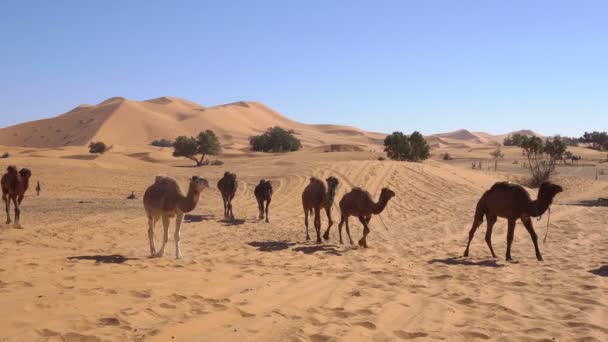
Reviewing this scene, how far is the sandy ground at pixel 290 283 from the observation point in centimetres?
517

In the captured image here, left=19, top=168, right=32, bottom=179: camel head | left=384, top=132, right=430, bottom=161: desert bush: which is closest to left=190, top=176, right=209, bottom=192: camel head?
left=19, top=168, right=32, bottom=179: camel head

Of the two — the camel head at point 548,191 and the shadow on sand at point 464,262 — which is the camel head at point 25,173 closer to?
the shadow on sand at point 464,262

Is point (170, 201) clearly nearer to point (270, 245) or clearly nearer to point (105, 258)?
point (105, 258)

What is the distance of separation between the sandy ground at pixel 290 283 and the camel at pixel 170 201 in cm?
54

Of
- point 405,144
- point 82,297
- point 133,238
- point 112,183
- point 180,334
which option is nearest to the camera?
point 180,334

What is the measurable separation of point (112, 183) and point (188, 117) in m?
97.9

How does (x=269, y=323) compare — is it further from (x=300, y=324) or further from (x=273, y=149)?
(x=273, y=149)

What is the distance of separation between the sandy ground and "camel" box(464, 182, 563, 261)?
73 centimetres

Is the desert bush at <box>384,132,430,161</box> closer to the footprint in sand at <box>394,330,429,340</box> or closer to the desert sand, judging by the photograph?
the desert sand

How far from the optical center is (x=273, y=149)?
64.4 m

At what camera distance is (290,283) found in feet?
24.7

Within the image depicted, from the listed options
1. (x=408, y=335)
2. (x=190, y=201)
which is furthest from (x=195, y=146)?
(x=408, y=335)

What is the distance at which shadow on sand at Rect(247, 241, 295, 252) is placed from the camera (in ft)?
38.7

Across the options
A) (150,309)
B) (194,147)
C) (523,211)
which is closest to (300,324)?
(150,309)
